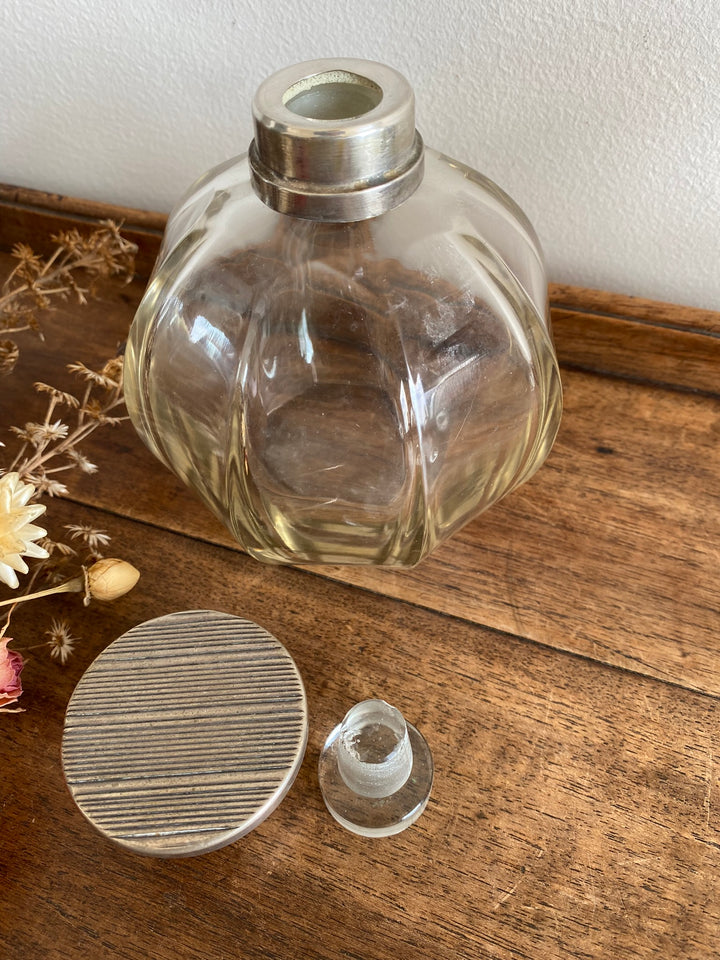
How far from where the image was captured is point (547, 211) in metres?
Answer: 0.53

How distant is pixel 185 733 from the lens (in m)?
Answer: 0.39

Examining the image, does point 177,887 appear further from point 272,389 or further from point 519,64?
point 519,64

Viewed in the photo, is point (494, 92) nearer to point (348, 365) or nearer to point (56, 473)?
point (348, 365)

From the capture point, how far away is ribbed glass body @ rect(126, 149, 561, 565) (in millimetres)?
403

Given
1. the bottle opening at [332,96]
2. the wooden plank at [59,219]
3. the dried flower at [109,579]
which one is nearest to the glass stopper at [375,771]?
the dried flower at [109,579]

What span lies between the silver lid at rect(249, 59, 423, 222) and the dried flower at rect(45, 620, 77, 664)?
0.80ft

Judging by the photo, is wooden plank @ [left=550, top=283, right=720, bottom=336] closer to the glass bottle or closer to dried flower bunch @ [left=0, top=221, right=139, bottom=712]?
the glass bottle

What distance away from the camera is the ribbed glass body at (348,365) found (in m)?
0.40

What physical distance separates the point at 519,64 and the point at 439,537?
0.26 m

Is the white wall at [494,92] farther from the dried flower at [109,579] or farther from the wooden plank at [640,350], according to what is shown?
the dried flower at [109,579]

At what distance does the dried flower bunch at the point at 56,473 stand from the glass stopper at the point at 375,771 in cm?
15

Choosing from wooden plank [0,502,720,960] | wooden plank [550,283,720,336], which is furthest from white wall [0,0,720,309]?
wooden plank [0,502,720,960]

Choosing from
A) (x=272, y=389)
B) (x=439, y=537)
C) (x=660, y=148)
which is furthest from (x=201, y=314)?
(x=660, y=148)

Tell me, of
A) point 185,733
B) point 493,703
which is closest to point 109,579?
point 185,733
